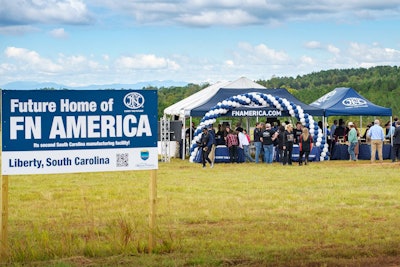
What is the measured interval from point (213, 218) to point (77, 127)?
6.23 m

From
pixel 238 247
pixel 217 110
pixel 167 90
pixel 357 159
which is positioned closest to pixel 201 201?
pixel 238 247

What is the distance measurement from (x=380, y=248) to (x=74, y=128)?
500 centimetres

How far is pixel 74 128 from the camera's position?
1222 centimetres

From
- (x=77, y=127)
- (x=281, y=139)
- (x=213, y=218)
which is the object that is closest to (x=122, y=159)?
(x=77, y=127)

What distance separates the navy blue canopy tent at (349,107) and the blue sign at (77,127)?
2610 cm

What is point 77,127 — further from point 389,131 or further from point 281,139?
point 389,131

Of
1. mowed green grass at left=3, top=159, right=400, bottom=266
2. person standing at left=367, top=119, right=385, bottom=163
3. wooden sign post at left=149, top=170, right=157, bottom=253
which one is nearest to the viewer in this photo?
mowed green grass at left=3, top=159, right=400, bottom=266

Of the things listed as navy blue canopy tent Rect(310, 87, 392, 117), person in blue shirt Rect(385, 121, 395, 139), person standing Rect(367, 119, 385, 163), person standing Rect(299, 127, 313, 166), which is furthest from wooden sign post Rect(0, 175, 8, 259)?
person in blue shirt Rect(385, 121, 395, 139)

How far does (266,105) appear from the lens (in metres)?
37.6

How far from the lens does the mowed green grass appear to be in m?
12.4

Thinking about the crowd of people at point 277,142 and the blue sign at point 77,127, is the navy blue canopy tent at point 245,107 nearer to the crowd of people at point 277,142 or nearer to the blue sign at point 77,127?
the crowd of people at point 277,142

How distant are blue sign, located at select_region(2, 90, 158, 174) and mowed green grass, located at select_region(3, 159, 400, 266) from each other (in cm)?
127

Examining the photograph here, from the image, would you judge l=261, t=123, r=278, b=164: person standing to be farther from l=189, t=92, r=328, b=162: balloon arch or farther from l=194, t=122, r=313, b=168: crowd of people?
l=189, t=92, r=328, b=162: balloon arch

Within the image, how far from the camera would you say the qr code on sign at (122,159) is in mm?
12508
